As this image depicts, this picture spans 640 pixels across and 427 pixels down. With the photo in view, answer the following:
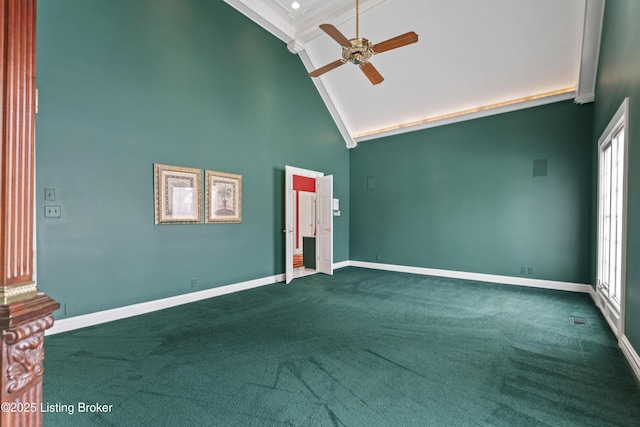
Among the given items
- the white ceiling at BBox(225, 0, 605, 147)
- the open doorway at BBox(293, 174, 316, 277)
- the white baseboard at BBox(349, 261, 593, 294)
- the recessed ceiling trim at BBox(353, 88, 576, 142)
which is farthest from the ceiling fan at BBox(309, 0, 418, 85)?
the open doorway at BBox(293, 174, 316, 277)

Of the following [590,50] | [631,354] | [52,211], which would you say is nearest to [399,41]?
[590,50]

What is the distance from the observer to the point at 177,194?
13.9 feet

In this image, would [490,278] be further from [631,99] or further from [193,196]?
[193,196]

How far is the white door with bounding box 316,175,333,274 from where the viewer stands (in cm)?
644

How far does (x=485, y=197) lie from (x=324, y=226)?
329 centimetres

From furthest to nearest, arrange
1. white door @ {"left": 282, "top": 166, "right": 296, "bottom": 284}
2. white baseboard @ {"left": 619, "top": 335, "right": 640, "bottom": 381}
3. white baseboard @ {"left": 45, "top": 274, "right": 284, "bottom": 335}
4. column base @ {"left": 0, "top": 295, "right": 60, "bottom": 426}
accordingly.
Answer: white door @ {"left": 282, "top": 166, "right": 296, "bottom": 284} → white baseboard @ {"left": 45, "top": 274, "right": 284, "bottom": 335} → white baseboard @ {"left": 619, "top": 335, "right": 640, "bottom": 381} → column base @ {"left": 0, "top": 295, "right": 60, "bottom": 426}

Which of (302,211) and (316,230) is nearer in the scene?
(316,230)

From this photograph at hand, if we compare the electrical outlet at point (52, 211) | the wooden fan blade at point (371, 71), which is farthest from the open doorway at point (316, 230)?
the electrical outlet at point (52, 211)

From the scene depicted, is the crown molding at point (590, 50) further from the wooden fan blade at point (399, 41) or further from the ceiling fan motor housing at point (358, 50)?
the ceiling fan motor housing at point (358, 50)

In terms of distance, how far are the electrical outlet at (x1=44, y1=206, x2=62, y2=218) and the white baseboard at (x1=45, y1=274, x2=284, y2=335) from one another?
113 centimetres

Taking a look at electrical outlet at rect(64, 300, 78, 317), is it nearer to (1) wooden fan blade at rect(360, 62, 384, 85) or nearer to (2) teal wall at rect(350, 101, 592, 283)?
(1) wooden fan blade at rect(360, 62, 384, 85)

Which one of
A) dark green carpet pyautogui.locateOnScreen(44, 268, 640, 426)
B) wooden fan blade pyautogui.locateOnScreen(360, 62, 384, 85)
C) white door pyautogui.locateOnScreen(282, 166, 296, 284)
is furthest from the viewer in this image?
white door pyautogui.locateOnScreen(282, 166, 296, 284)

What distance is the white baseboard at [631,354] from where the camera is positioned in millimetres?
2392

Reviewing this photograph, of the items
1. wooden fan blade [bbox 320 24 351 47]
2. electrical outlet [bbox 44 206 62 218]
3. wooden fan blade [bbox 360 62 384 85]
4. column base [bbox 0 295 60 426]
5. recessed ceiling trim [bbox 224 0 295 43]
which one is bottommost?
column base [bbox 0 295 60 426]
